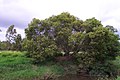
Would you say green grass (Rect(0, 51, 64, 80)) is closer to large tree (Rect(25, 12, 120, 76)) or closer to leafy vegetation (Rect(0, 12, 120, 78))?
leafy vegetation (Rect(0, 12, 120, 78))

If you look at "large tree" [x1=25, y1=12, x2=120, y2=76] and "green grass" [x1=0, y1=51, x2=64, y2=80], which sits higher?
"large tree" [x1=25, y1=12, x2=120, y2=76]

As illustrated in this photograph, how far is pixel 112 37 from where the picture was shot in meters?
26.1

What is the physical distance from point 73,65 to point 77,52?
50.8 inches

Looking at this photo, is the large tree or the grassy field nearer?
the grassy field

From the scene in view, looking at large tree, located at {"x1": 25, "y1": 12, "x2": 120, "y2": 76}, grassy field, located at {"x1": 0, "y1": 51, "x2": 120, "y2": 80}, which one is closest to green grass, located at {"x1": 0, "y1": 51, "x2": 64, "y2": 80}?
grassy field, located at {"x1": 0, "y1": 51, "x2": 120, "y2": 80}

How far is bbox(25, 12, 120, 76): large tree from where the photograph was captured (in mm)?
25359

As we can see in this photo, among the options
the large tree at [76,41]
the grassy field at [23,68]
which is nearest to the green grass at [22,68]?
the grassy field at [23,68]

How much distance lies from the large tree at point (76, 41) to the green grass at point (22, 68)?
36.1 inches

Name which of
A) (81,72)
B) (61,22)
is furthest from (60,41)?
(81,72)

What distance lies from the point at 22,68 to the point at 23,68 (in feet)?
0.30

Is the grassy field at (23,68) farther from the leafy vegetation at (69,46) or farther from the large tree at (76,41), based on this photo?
the large tree at (76,41)

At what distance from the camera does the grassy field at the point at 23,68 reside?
24000 mm

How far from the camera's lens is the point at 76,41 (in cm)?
2598

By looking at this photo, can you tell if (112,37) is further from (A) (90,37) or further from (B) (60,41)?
(B) (60,41)
